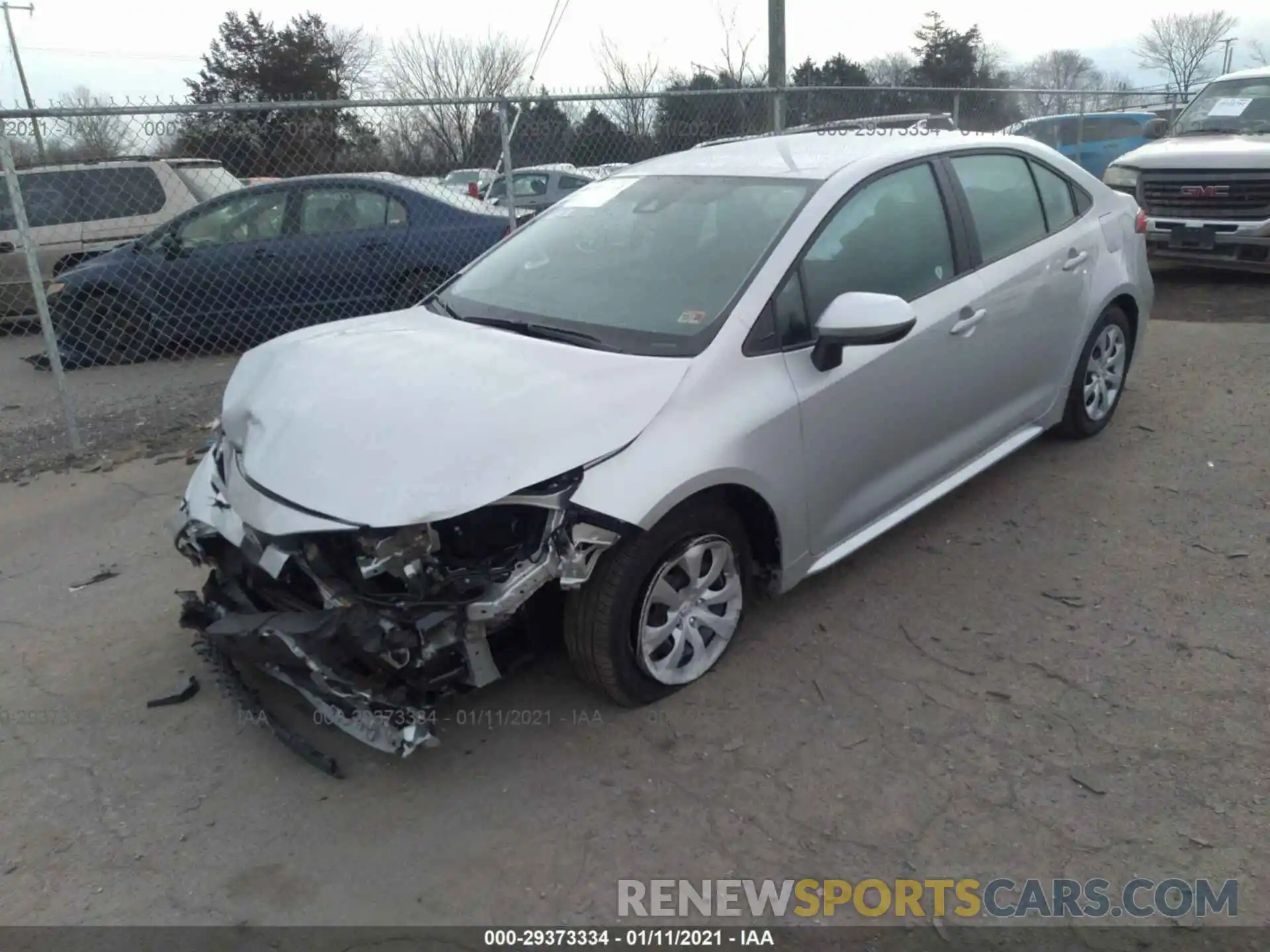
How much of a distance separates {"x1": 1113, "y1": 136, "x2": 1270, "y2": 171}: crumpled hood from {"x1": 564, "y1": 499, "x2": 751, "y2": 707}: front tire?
24.7 ft

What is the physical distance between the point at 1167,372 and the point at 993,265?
3.04 metres

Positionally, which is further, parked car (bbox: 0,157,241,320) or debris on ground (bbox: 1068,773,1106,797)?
parked car (bbox: 0,157,241,320)

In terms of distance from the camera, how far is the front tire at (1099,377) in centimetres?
488

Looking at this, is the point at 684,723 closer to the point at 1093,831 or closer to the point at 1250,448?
the point at 1093,831

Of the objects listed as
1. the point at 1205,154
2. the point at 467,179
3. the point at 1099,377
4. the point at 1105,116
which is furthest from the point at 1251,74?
the point at 467,179

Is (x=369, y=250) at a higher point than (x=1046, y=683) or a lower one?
higher

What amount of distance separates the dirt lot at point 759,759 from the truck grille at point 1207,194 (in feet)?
17.3

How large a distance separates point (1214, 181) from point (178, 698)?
359 inches

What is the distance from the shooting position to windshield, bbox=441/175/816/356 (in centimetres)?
335

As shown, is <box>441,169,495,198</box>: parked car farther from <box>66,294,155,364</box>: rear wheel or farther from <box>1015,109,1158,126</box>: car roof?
<box>1015,109,1158,126</box>: car roof

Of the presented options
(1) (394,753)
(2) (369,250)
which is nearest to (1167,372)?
(1) (394,753)

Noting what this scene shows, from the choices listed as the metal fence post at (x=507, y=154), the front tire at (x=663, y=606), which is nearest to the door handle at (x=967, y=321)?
the front tire at (x=663, y=606)

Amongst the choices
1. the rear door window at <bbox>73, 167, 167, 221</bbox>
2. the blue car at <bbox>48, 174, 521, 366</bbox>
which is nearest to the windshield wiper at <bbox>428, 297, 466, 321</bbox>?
the blue car at <bbox>48, 174, 521, 366</bbox>

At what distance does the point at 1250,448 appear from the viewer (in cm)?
504
